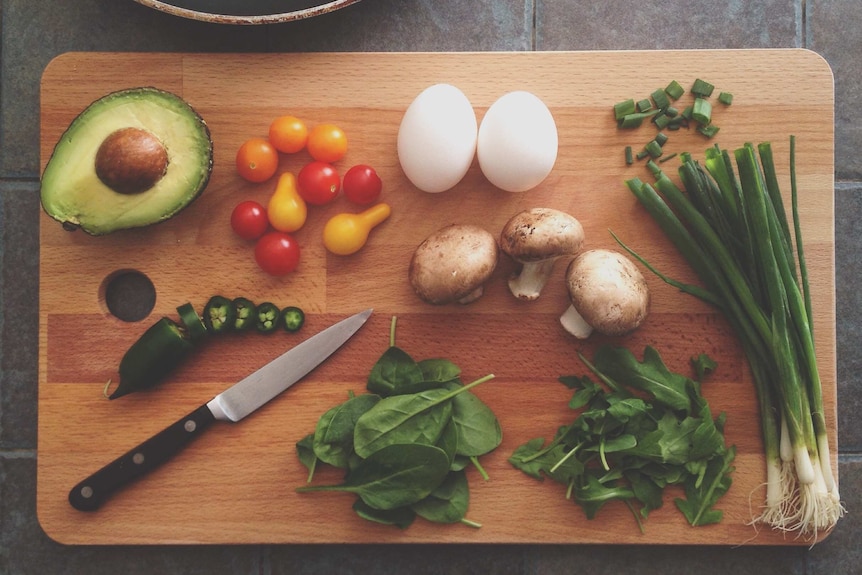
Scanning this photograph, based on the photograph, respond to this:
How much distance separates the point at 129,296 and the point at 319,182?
1.50ft

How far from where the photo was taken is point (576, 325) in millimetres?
1280

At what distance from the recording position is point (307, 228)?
1.31 metres

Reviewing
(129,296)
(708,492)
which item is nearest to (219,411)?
(129,296)

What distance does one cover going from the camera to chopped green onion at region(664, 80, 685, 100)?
1.29 m

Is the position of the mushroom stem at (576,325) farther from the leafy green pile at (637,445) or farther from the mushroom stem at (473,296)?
the mushroom stem at (473,296)

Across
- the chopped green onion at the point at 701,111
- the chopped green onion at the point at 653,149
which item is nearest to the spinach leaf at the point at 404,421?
the chopped green onion at the point at 653,149

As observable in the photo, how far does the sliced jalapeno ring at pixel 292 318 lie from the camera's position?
129 cm

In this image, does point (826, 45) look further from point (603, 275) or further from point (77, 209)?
point (77, 209)

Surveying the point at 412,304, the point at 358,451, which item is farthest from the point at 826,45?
the point at 358,451

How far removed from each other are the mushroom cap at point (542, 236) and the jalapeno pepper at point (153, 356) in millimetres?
631

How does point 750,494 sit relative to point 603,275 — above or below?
below

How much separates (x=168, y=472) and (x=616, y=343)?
0.90 metres

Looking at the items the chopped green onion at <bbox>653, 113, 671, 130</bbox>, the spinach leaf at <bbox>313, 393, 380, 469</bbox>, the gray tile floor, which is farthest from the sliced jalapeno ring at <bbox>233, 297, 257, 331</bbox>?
the chopped green onion at <bbox>653, 113, 671, 130</bbox>

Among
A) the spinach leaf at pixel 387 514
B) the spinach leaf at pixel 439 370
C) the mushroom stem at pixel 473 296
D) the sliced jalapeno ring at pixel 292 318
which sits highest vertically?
the mushroom stem at pixel 473 296
